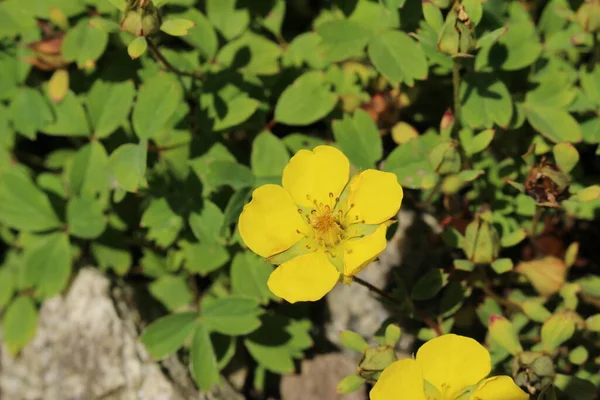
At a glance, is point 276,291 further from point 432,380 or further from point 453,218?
point 453,218

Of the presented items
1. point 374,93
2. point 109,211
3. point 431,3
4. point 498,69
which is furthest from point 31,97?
point 498,69

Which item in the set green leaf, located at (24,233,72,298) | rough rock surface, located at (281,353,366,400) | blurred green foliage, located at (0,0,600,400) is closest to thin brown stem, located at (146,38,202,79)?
blurred green foliage, located at (0,0,600,400)

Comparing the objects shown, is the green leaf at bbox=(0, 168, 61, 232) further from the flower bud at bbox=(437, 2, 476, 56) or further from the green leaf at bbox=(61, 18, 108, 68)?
the flower bud at bbox=(437, 2, 476, 56)

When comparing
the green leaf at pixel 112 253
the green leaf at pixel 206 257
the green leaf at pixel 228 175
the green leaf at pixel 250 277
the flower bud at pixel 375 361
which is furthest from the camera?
the green leaf at pixel 112 253

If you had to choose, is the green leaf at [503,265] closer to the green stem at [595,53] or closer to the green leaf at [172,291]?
the green stem at [595,53]

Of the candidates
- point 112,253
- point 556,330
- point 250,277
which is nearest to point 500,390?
point 556,330

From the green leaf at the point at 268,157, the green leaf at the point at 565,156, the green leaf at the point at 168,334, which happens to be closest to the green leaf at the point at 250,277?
the green leaf at the point at 168,334
